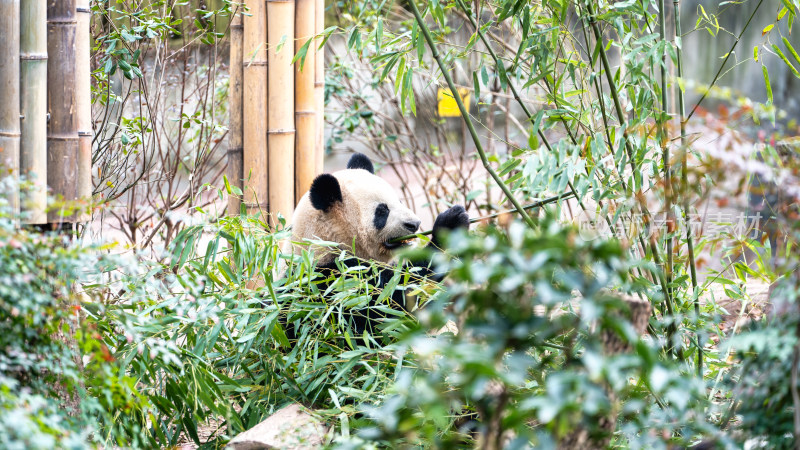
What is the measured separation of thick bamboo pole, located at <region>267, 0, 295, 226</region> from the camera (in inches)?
108

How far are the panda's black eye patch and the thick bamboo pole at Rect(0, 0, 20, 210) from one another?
1.02 meters

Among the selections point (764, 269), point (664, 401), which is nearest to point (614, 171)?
point (764, 269)

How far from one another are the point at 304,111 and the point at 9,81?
1.29 meters

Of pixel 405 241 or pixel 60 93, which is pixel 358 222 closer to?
pixel 405 241

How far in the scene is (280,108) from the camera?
2.78m

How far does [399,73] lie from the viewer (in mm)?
1985

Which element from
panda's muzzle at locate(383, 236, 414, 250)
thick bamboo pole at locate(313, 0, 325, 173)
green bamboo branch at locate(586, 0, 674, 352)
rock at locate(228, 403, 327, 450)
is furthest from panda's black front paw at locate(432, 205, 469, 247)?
thick bamboo pole at locate(313, 0, 325, 173)

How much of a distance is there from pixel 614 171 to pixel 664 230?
0.68 feet

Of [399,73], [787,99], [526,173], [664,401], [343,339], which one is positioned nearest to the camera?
[526,173]

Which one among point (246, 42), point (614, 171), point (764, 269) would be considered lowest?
point (764, 269)

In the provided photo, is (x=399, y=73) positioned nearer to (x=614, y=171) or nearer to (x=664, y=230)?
(x=614, y=171)

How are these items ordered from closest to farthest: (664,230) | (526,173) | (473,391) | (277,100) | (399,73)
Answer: (473,391) < (526,173) < (664,230) < (399,73) < (277,100)

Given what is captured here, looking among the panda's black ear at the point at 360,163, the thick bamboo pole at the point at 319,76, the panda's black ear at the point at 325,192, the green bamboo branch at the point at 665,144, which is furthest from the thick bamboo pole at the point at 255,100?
the green bamboo branch at the point at 665,144

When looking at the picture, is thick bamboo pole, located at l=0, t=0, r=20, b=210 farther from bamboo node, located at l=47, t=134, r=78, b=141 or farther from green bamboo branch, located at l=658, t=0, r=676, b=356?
green bamboo branch, located at l=658, t=0, r=676, b=356
